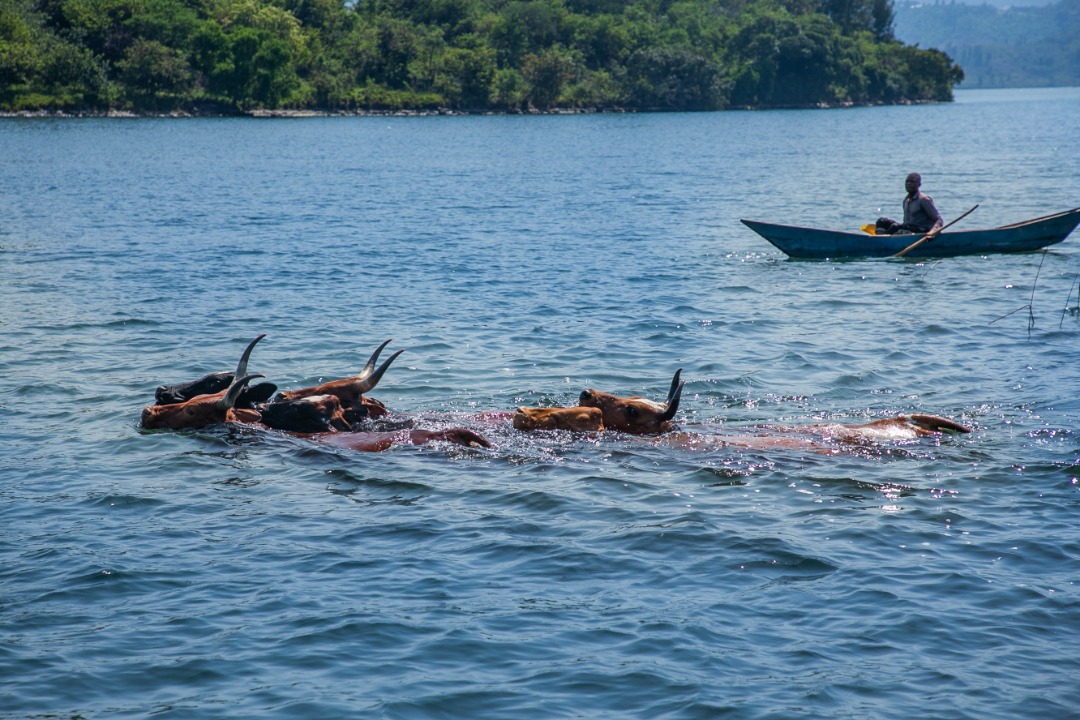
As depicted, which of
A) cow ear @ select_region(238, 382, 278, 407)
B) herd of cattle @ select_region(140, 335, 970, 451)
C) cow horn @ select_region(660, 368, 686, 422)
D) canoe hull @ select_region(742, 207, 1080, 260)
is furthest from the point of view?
canoe hull @ select_region(742, 207, 1080, 260)

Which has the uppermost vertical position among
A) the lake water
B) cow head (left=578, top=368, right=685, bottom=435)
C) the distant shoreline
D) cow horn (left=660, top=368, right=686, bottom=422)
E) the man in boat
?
the distant shoreline

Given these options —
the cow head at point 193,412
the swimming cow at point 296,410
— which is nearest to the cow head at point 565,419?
the swimming cow at point 296,410

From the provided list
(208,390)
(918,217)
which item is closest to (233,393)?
(208,390)

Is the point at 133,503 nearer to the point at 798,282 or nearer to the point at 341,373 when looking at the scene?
the point at 341,373

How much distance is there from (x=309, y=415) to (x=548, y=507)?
2.71 meters

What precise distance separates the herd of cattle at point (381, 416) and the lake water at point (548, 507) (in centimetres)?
19

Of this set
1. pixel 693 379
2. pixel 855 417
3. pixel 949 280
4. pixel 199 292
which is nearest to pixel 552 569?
pixel 855 417

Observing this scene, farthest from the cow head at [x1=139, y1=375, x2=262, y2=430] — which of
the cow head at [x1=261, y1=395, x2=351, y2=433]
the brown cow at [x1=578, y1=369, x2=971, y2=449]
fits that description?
the brown cow at [x1=578, y1=369, x2=971, y2=449]

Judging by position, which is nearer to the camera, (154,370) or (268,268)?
(154,370)

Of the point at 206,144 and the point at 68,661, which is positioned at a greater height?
the point at 206,144

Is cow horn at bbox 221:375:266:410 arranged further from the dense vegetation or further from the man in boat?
the dense vegetation

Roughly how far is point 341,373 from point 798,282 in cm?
1028

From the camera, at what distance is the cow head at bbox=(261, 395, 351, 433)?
404 inches

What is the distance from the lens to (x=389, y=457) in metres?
10.0
